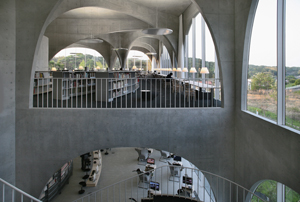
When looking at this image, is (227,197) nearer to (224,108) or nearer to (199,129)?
(199,129)

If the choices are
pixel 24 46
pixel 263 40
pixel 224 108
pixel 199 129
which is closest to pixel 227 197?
pixel 199 129

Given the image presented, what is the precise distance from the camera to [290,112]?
14.2 feet

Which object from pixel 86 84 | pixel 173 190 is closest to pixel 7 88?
pixel 86 84

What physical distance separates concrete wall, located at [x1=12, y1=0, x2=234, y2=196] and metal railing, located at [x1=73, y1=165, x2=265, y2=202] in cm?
60

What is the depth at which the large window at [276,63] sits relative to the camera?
4195 millimetres

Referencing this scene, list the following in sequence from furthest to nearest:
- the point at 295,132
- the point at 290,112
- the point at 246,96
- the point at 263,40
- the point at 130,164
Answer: the point at 130,164, the point at 246,96, the point at 263,40, the point at 290,112, the point at 295,132

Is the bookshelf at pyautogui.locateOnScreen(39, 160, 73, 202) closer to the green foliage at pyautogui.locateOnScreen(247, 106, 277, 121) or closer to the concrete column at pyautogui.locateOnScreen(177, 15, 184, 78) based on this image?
the green foliage at pyautogui.locateOnScreen(247, 106, 277, 121)

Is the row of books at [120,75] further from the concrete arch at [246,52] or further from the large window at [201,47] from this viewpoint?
the concrete arch at [246,52]

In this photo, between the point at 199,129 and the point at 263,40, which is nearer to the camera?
the point at 263,40

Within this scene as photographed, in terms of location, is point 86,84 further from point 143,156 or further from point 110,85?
point 143,156

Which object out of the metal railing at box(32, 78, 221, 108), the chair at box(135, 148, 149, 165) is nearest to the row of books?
the metal railing at box(32, 78, 221, 108)

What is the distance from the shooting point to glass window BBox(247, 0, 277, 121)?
4.85 m

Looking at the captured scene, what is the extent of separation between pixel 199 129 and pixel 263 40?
2.75m

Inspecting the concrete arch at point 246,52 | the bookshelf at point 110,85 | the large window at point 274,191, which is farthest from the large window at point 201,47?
the large window at point 274,191
